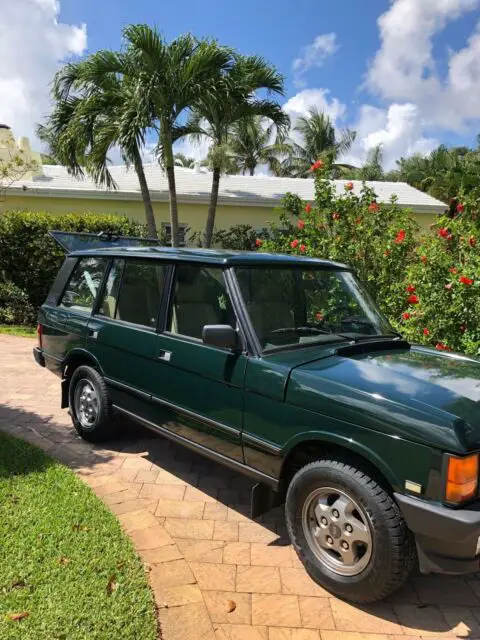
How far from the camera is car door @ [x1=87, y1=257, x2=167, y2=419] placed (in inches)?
158

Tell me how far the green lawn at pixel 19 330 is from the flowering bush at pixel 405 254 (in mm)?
5772

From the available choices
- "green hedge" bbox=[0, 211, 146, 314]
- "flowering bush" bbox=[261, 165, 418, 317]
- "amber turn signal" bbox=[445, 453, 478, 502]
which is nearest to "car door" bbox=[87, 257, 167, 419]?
"amber turn signal" bbox=[445, 453, 478, 502]

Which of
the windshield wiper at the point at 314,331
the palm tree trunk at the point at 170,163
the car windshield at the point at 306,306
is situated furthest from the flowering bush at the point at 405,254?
the palm tree trunk at the point at 170,163

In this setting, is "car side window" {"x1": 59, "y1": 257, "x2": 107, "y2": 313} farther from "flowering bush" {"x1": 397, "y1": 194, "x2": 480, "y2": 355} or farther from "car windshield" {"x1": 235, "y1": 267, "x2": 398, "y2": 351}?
"flowering bush" {"x1": 397, "y1": 194, "x2": 480, "y2": 355}

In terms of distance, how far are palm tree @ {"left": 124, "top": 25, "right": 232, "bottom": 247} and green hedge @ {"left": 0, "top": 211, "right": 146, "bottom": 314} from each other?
105 inches

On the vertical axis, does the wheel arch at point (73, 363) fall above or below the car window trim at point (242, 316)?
below

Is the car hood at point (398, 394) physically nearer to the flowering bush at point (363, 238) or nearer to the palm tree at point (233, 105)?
the flowering bush at point (363, 238)

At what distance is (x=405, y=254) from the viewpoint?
6359 mm

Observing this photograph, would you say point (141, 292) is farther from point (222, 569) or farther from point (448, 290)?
point (448, 290)

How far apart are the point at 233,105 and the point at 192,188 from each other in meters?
6.00

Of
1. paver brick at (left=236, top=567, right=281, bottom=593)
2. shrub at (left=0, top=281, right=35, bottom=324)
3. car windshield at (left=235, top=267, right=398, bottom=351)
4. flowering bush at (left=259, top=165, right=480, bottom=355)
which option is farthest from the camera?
shrub at (left=0, top=281, right=35, bottom=324)

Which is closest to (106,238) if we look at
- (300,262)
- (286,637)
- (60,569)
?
(300,262)

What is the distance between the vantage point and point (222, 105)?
10922 millimetres

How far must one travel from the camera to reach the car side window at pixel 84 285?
4848 millimetres
